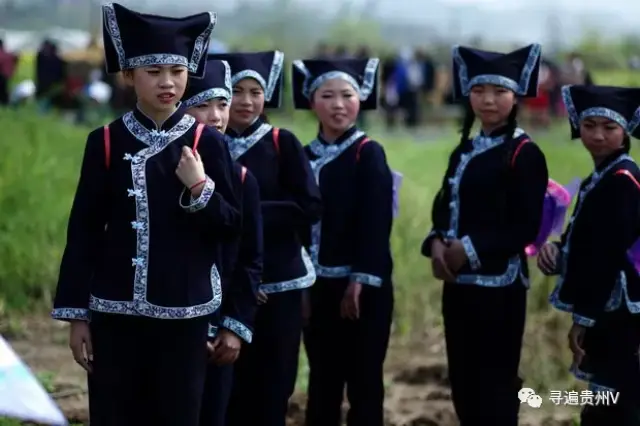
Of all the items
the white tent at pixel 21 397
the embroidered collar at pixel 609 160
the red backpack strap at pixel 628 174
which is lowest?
the white tent at pixel 21 397

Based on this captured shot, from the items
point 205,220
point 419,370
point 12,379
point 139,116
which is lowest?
point 419,370

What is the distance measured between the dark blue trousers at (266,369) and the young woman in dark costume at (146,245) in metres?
0.96

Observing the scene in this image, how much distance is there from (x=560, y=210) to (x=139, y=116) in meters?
2.34

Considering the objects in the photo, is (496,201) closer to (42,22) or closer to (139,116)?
(139,116)

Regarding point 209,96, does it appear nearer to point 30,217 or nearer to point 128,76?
point 128,76

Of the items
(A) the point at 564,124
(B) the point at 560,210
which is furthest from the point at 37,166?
(A) the point at 564,124

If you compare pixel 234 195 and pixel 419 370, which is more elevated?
pixel 234 195

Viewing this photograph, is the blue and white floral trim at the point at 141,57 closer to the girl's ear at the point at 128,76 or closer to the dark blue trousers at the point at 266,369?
the girl's ear at the point at 128,76

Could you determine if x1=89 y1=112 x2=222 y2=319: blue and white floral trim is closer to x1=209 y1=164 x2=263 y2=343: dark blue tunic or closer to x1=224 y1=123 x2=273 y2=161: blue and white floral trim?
x1=209 y1=164 x2=263 y2=343: dark blue tunic

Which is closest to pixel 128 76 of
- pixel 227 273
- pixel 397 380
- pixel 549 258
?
pixel 227 273

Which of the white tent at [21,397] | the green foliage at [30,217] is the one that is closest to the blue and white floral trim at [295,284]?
the white tent at [21,397]

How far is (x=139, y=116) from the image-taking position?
13.3 ft

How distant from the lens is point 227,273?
166 inches

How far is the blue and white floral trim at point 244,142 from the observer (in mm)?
5038
